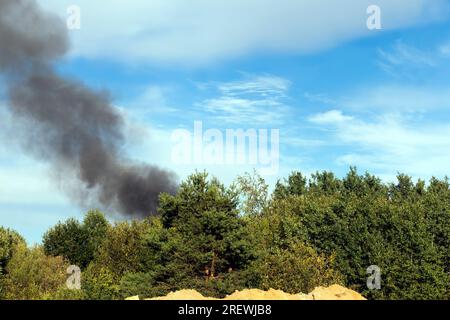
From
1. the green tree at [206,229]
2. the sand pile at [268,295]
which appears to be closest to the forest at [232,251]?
the green tree at [206,229]

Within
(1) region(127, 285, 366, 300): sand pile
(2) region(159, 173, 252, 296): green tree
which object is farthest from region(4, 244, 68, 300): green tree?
(1) region(127, 285, 366, 300): sand pile

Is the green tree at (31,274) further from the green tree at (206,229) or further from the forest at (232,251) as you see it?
the green tree at (206,229)

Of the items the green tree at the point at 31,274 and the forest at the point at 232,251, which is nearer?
the forest at the point at 232,251

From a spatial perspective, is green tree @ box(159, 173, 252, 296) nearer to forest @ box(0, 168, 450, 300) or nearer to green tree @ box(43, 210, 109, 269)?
forest @ box(0, 168, 450, 300)

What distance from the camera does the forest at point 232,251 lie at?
174 feet

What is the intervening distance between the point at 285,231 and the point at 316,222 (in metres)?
4.25

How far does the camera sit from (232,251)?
53.2 meters

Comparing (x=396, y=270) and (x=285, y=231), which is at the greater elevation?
(x=285, y=231)

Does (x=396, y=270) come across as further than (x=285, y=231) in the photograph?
No

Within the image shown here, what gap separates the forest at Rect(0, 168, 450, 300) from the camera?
52906 millimetres

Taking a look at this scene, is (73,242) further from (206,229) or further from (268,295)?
(268,295)
